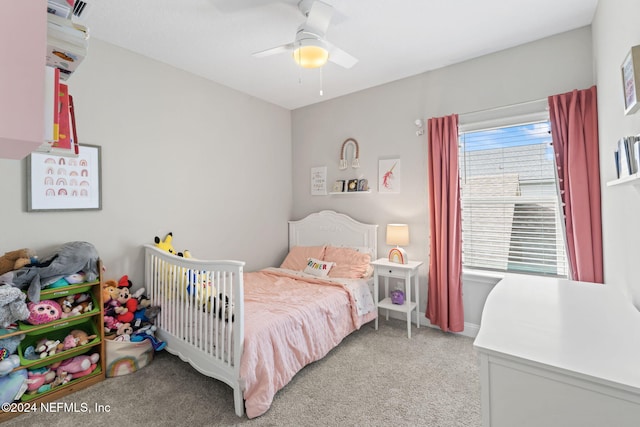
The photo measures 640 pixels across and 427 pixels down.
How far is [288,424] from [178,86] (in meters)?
2.97

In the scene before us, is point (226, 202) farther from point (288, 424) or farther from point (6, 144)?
point (6, 144)

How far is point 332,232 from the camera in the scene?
12.1 feet

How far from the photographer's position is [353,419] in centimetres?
177

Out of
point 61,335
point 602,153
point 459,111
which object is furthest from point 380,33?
point 61,335

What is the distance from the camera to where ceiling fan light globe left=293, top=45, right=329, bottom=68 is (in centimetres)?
191

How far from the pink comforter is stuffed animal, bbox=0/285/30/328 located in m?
1.30

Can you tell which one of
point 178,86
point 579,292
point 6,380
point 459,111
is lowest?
point 6,380

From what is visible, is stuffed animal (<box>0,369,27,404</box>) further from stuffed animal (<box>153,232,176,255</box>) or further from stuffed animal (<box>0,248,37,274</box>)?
stuffed animal (<box>153,232,176,255</box>)

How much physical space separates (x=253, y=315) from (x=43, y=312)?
51.5 inches

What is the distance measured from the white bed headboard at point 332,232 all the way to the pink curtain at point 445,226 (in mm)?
713

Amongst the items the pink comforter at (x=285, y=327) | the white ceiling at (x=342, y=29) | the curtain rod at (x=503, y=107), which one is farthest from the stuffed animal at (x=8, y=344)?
the curtain rod at (x=503, y=107)

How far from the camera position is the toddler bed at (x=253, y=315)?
6.01 ft

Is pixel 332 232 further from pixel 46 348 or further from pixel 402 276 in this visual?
pixel 46 348

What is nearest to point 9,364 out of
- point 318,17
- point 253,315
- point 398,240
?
point 253,315
